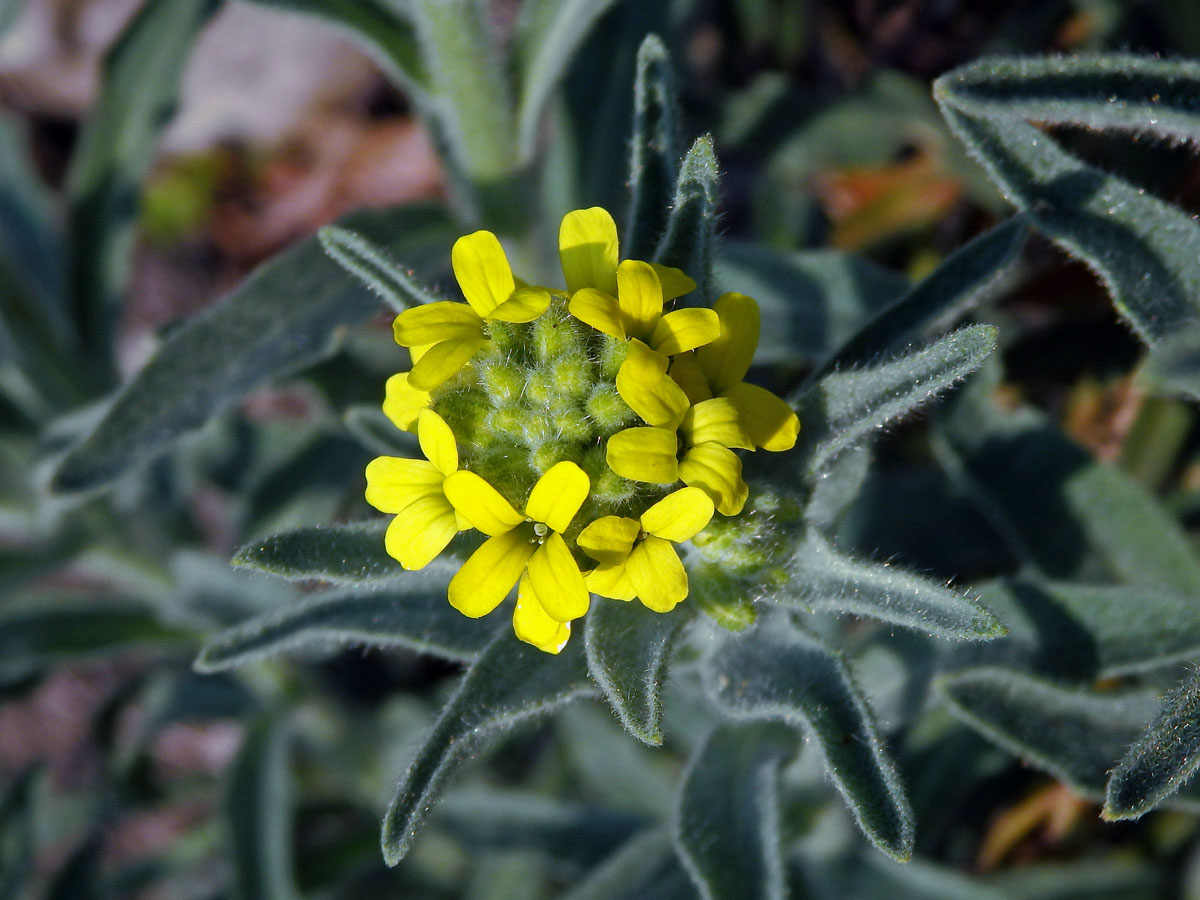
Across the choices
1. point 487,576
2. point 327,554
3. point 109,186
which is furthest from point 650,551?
point 109,186

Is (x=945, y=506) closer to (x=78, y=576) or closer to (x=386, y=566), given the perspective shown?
(x=386, y=566)

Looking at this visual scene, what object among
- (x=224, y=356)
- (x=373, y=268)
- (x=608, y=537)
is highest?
(x=373, y=268)

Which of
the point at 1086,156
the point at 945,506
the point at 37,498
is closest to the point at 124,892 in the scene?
the point at 37,498

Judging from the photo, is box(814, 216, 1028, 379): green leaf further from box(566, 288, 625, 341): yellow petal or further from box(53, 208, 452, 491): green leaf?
box(53, 208, 452, 491): green leaf

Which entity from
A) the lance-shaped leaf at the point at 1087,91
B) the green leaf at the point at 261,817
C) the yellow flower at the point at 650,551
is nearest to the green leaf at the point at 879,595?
the yellow flower at the point at 650,551

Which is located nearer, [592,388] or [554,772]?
[592,388]

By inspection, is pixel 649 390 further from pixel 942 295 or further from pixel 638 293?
pixel 942 295

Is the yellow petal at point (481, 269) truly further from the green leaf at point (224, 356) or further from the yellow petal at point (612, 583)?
the green leaf at point (224, 356)
